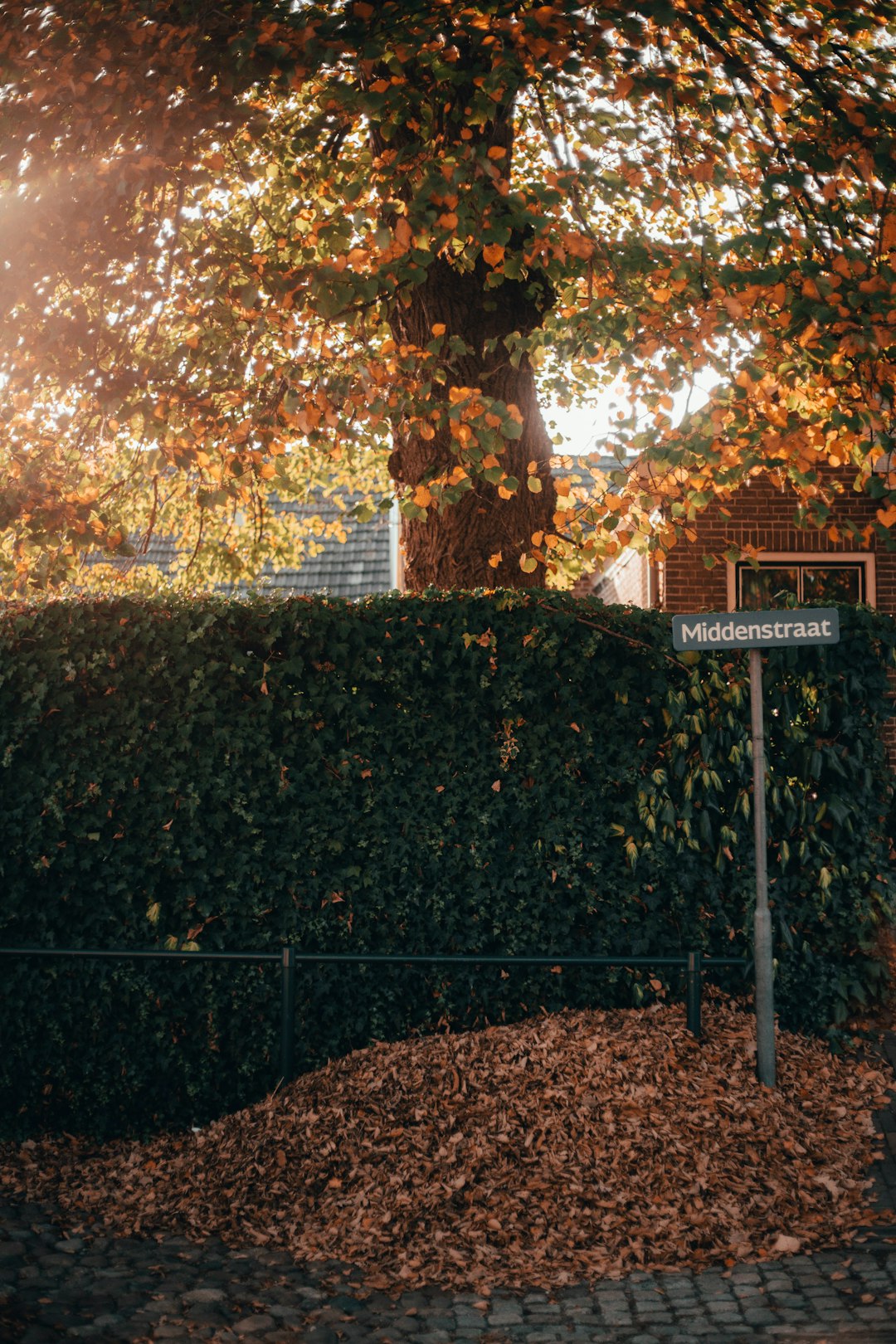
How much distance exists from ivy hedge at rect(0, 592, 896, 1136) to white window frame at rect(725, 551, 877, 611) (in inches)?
232

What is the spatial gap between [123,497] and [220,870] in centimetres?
541

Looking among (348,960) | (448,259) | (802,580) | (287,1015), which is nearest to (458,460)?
(448,259)

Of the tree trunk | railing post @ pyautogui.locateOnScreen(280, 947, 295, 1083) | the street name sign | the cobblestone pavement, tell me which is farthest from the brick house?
the cobblestone pavement

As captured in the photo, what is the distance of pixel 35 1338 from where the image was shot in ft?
13.2

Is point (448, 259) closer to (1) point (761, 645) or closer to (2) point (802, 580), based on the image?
(1) point (761, 645)

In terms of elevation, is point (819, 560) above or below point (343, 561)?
below

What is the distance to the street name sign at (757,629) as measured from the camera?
222 inches

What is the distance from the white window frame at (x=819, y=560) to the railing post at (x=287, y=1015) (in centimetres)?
758

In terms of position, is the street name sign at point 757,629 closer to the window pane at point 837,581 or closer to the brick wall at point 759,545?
the brick wall at point 759,545

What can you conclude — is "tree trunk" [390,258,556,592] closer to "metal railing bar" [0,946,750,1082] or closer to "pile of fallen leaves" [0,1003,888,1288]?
"metal railing bar" [0,946,750,1082]

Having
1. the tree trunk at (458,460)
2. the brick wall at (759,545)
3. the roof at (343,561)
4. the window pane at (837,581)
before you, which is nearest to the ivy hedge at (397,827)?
the tree trunk at (458,460)

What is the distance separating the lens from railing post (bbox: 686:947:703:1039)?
5.84m

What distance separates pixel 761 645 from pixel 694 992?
1.78m

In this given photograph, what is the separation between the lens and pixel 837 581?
41.1 feet
